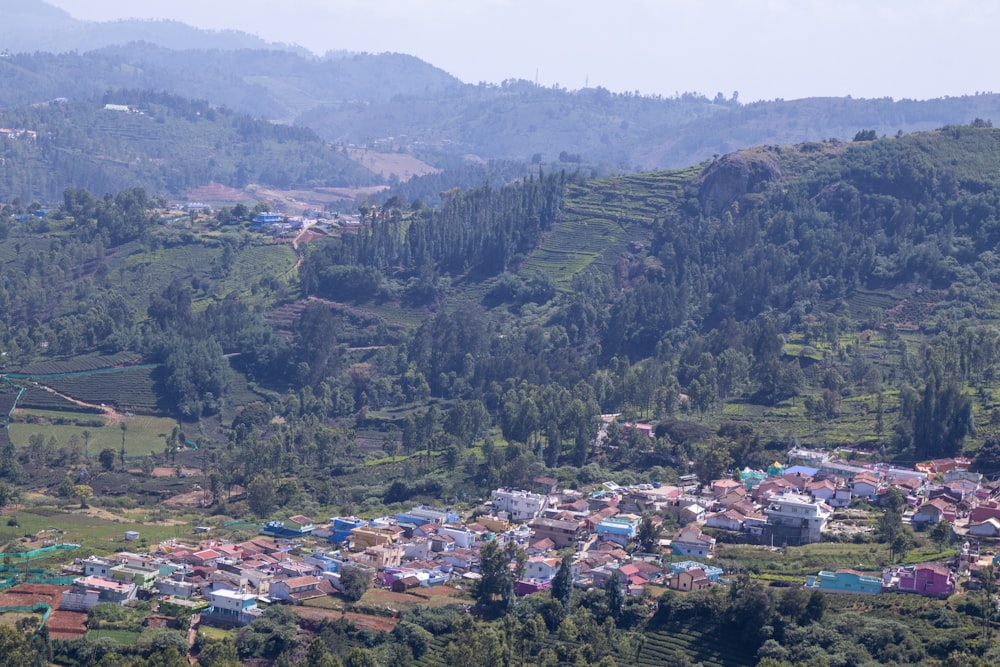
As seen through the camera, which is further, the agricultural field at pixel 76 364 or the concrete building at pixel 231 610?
the agricultural field at pixel 76 364

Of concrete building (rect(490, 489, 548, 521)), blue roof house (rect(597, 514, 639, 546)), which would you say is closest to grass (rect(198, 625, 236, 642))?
blue roof house (rect(597, 514, 639, 546))

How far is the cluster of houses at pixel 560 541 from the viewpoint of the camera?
39562 millimetres

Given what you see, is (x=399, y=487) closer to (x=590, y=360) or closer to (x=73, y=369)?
(x=590, y=360)

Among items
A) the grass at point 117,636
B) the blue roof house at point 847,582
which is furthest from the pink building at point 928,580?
the grass at point 117,636

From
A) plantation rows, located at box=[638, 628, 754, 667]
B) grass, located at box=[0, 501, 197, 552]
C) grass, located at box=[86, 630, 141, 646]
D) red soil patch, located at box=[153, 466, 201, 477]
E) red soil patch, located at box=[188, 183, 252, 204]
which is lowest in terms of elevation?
red soil patch, located at box=[153, 466, 201, 477]

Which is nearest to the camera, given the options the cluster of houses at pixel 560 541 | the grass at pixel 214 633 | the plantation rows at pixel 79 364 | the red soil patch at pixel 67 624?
the red soil patch at pixel 67 624

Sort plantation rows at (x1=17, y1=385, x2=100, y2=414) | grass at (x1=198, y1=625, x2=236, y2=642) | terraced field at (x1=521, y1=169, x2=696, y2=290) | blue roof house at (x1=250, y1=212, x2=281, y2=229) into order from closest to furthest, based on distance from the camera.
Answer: grass at (x1=198, y1=625, x2=236, y2=642)
plantation rows at (x1=17, y1=385, x2=100, y2=414)
terraced field at (x1=521, y1=169, x2=696, y2=290)
blue roof house at (x1=250, y1=212, x2=281, y2=229)

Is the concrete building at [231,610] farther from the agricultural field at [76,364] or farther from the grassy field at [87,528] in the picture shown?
the agricultural field at [76,364]

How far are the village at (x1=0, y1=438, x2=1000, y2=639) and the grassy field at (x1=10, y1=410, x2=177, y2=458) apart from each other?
15.2 metres

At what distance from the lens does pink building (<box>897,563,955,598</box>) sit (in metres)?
37.4

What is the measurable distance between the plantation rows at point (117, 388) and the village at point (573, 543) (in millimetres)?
20368

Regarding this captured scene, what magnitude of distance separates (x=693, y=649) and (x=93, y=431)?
116 feet

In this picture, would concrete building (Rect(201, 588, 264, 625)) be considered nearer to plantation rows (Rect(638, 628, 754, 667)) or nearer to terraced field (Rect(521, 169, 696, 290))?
plantation rows (Rect(638, 628, 754, 667))

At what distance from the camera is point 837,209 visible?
8338cm
